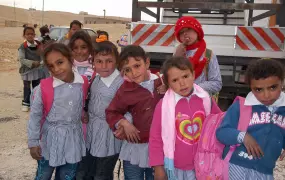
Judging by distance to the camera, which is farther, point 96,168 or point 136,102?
point 96,168

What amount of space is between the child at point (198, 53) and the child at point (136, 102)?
504 mm

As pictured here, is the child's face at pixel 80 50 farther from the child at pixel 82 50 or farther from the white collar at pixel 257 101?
the white collar at pixel 257 101

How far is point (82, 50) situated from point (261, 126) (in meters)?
1.75

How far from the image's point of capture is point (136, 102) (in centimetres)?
221

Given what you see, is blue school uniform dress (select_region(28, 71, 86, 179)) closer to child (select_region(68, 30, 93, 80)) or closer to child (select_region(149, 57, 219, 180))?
child (select_region(68, 30, 93, 80))

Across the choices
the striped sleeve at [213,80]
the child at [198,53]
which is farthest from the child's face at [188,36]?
the striped sleeve at [213,80]

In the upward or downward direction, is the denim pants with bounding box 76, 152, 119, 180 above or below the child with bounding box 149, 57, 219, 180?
below

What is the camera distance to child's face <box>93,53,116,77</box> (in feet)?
8.01

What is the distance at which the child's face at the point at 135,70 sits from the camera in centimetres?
221

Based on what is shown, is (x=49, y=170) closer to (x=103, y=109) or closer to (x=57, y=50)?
(x=103, y=109)

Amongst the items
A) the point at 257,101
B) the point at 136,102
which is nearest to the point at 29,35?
the point at 136,102

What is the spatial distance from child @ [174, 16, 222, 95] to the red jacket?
54cm

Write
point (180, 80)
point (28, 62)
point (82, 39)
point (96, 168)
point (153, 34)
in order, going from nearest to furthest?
point (180, 80) → point (96, 168) → point (82, 39) → point (153, 34) → point (28, 62)

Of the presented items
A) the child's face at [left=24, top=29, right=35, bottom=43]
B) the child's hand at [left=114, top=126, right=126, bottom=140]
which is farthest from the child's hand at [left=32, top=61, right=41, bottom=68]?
the child's hand at [left=114, top=126, right=126, bottom=140]
